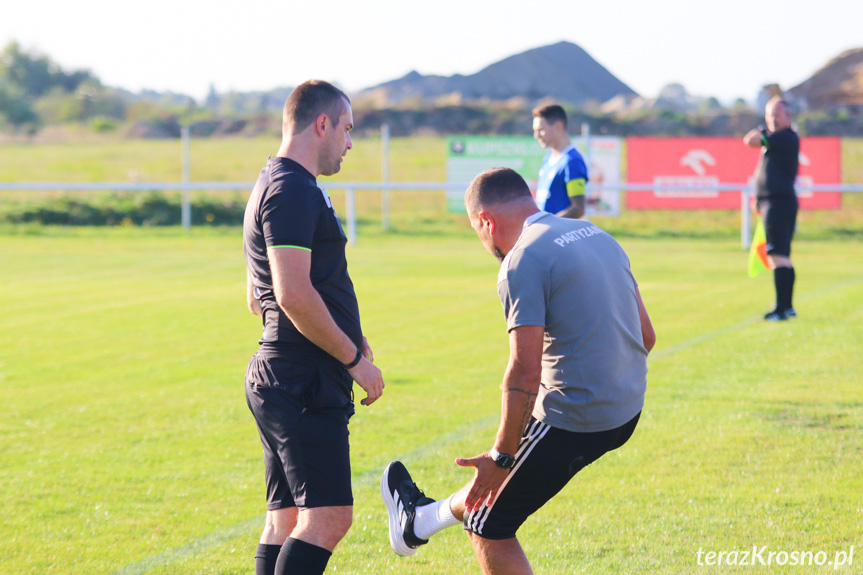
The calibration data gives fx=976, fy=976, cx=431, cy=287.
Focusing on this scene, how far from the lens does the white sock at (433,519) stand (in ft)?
13.0

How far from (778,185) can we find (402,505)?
810 centimetres

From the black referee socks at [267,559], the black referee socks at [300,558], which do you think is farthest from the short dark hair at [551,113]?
the black referee socks at [300,558]

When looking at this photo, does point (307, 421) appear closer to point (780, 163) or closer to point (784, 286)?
point (784, 286)

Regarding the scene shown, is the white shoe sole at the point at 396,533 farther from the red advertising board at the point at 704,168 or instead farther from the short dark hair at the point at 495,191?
the red advertising board at the point at 704,168

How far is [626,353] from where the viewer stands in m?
3.54

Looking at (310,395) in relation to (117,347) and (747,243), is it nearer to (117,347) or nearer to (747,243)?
(117,347)

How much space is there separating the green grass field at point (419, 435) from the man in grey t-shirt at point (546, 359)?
83 centimetres

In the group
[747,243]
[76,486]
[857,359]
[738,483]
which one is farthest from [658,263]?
[76,486]

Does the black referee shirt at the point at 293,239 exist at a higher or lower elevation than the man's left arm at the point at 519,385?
higher

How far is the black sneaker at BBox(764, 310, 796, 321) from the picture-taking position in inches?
426

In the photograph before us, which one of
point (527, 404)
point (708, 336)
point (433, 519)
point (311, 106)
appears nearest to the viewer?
point (527, 404)

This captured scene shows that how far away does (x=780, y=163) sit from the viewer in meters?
10.9

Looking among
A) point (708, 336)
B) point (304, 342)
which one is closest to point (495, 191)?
point (304, 342)

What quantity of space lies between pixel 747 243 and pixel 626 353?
18.5m
